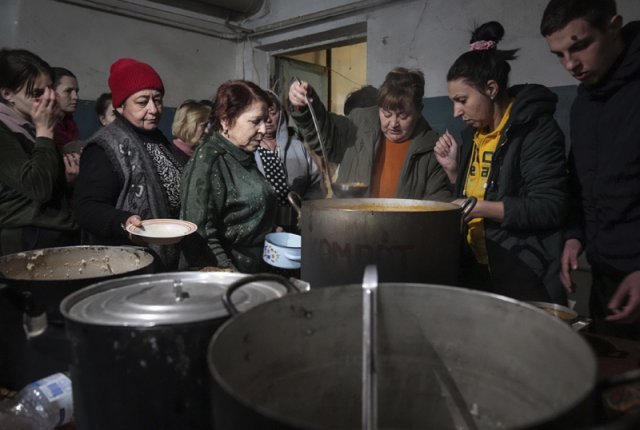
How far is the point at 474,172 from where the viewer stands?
2.04 metres

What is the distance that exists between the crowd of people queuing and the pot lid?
82 centimetres

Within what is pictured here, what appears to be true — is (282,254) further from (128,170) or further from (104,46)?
(104,46)

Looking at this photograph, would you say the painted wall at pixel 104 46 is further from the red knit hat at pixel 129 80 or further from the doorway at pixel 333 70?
the red knit hat at pixel 129 80

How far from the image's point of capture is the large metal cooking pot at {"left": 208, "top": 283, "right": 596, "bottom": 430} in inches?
21.3

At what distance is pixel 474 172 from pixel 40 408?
1818mm

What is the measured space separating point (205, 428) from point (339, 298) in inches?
9.6

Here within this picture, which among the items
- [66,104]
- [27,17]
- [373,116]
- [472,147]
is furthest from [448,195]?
[27,17]

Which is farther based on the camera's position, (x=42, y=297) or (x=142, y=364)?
(x=42, y=297)

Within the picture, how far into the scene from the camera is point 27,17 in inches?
150

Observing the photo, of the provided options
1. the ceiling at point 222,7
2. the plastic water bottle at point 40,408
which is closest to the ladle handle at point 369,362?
the plastic water bottle at point 40,408

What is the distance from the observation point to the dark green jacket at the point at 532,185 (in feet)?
5.60

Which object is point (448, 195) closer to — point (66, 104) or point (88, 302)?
point (88, 302)

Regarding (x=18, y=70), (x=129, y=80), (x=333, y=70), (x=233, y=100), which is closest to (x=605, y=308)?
(x=233, y=100)

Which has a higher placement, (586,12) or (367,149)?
(586,12)
